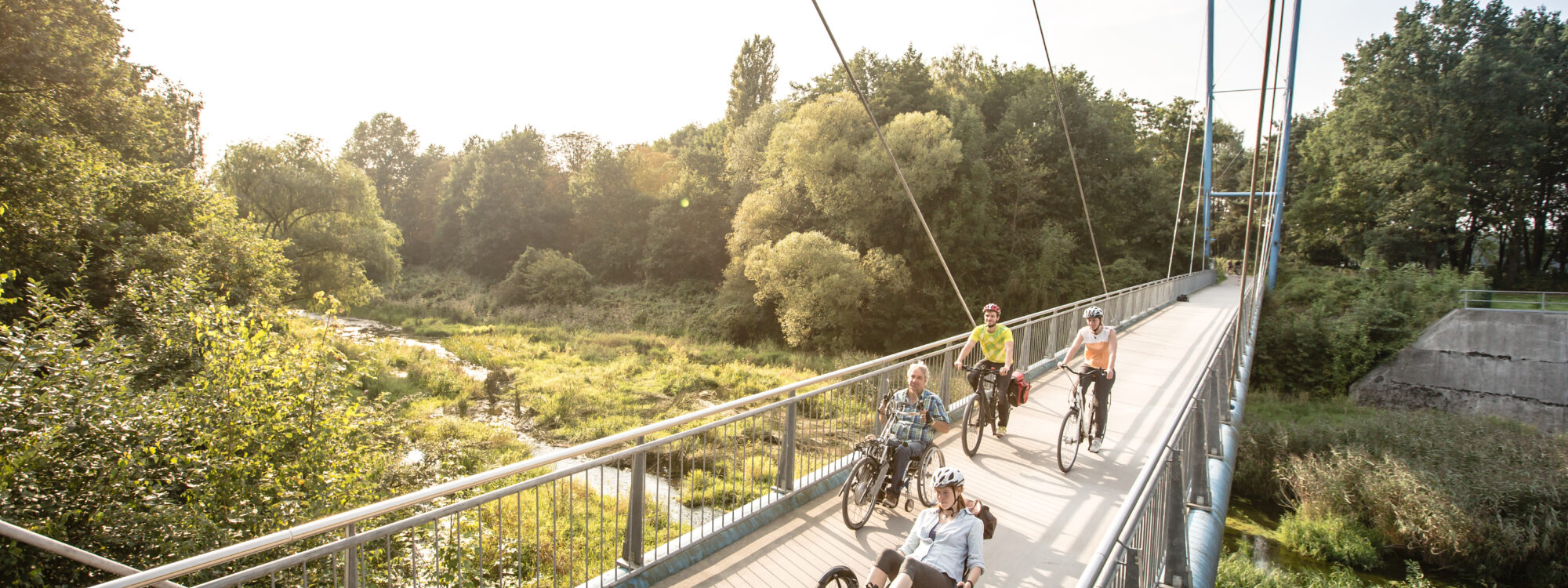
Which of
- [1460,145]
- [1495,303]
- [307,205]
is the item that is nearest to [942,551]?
[1495,303]

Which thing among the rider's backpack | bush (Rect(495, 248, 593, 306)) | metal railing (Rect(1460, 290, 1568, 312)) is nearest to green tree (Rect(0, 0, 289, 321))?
the rider's backpack

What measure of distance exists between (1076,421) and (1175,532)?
282cm

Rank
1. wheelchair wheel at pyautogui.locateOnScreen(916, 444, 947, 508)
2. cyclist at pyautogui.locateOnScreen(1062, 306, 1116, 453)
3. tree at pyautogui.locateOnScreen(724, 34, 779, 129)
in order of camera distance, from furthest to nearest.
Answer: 1. tree at pyautogui.locateOnScreen(724, 34, 779, 129)
2. cyclist at pyautogui.locateOnScreen(1062, 306, 1116, 453)
3. wheelchair wheel at pyautogui.locateOnScreen(916, 444, 947, 508)

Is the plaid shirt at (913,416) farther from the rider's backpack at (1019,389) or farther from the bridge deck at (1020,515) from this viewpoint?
the rider's backpack at (1019,389)

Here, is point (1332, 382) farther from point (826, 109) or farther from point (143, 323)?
point (143, 323)

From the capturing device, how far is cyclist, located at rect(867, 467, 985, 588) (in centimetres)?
387

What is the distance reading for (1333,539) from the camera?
14164 millimetres

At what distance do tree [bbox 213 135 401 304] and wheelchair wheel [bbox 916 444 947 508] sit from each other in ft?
84.3

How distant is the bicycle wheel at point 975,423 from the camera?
7562 millimetres

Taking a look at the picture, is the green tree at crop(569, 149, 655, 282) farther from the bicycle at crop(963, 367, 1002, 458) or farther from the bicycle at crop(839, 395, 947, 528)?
the bicycle at crop(839, 395, 947, 528)

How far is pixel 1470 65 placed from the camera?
102 ft

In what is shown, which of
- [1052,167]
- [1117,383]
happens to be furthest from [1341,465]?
[1052,167]

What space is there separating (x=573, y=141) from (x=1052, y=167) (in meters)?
36.4

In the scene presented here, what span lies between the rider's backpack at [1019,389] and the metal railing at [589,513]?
3.02 feet
